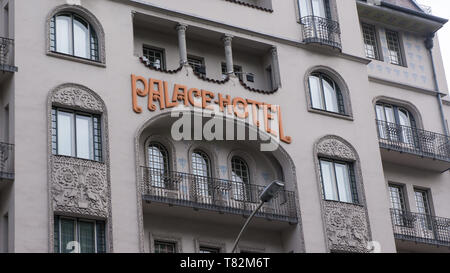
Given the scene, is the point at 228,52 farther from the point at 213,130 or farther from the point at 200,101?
the point at 213,130

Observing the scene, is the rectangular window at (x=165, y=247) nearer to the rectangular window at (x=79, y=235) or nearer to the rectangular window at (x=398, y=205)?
the rectangular window at (x=79, y=235)

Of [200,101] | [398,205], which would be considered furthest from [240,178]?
[398,205]

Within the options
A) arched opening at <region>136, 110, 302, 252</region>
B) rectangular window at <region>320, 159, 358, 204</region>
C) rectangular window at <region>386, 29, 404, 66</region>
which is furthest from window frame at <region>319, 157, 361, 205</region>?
rectangular window at <region>386, 29, 404, 66</region>

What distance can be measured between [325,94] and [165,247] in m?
9.74

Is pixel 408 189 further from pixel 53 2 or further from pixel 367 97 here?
pixel 53 2

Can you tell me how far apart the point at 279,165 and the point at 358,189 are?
317cm

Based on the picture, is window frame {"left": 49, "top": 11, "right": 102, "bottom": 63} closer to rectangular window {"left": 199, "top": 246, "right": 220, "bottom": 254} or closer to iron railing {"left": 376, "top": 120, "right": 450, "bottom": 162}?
rectangular window {"left": 199, "top": 246, "right": 220, "bottom": 254}

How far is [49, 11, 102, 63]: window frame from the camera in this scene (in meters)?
36.9

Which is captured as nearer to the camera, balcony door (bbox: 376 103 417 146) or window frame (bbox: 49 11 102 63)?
window frame (bbox: 49 11 102 63)

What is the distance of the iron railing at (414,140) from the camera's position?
4388cm

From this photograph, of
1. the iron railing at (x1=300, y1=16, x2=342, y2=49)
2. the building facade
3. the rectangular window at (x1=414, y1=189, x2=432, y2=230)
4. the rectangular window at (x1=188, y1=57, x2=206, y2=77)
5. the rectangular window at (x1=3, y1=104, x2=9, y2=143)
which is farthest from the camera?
the rectangular window at (x1=414, y1=189, x2=432, y2=230)

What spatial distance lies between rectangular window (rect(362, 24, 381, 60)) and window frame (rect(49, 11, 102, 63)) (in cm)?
1369

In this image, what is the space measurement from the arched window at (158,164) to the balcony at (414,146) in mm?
9445
